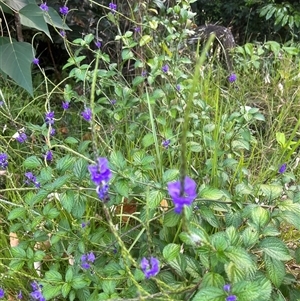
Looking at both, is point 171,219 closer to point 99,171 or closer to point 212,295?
point 212,295

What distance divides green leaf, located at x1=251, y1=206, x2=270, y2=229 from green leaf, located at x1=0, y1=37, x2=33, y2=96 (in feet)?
2.69

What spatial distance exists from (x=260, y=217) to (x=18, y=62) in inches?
37.0

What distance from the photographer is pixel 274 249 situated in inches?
36.8

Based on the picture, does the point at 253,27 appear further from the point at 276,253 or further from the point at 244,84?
the point at 276,253

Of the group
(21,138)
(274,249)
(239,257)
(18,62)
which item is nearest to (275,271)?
(274,249)

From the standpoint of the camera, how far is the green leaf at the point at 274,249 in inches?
36.4

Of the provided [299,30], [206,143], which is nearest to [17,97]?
[206,143]

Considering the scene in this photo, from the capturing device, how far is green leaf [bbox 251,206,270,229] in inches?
37.0

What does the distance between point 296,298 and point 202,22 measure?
3.41 meters

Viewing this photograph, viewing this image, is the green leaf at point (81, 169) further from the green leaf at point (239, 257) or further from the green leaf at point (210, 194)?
the green leaf at point (239, 257)

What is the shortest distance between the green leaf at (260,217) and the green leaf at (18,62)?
821mm

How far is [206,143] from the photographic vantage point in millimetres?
1347

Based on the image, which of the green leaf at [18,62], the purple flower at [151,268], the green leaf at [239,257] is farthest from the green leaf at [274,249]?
the green leaf at [18,62]

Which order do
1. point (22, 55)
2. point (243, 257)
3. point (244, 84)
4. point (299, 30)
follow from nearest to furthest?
1. point (243, 257)
2. point (22, 55)
3. point (244, 84)
4. point (299, 30)
